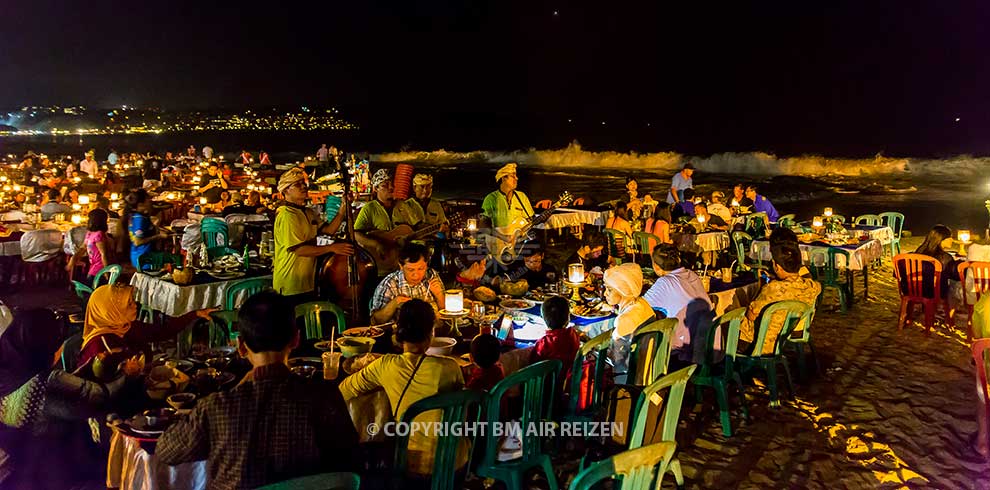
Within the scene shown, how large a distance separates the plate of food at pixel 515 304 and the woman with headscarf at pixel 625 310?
2.86ft

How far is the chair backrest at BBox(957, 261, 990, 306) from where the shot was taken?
23.7ft

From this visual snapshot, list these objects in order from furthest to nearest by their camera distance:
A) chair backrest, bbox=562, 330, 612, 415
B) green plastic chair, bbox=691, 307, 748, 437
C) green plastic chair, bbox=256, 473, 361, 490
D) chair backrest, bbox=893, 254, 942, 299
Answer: chair backrest, bbox=893, 254, 942, 299, green plastic chair, bbox=691, 307, 748, 437, chair backrest, bbox=562, 330, 612, 415, green plastic chair, bbox=256, 473, 361, 490

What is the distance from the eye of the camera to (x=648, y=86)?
63125 millimetres

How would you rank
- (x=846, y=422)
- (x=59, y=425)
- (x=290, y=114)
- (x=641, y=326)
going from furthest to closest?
1. (x=290, y=114)
2. (x=846, y=422)
3. (x=641, y=326)
4. (x=59, y=425)

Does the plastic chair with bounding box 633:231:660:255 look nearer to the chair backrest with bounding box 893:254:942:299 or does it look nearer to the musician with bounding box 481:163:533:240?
the musician with bounding box 481:163:533:240

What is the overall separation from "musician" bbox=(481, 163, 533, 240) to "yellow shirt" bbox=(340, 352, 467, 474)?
15.8 feet

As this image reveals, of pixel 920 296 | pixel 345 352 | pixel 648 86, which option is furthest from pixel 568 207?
pixel 648 86

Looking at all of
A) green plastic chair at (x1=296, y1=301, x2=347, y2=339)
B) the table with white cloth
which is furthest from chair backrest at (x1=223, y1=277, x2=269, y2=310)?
green plastic chair at (x1=296, y1=301, x2=347, y2=339)

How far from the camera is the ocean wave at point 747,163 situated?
3553 cm

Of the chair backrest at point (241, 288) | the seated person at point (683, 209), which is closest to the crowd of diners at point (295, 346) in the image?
the chair backrest at point (241, 288)

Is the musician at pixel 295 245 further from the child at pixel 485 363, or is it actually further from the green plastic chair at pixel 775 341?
the green plastic chair at pixel 775 341

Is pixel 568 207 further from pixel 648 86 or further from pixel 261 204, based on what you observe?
pixel 648 86

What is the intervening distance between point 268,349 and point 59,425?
190cm

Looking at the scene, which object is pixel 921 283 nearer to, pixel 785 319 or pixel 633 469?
pixel 785 319
